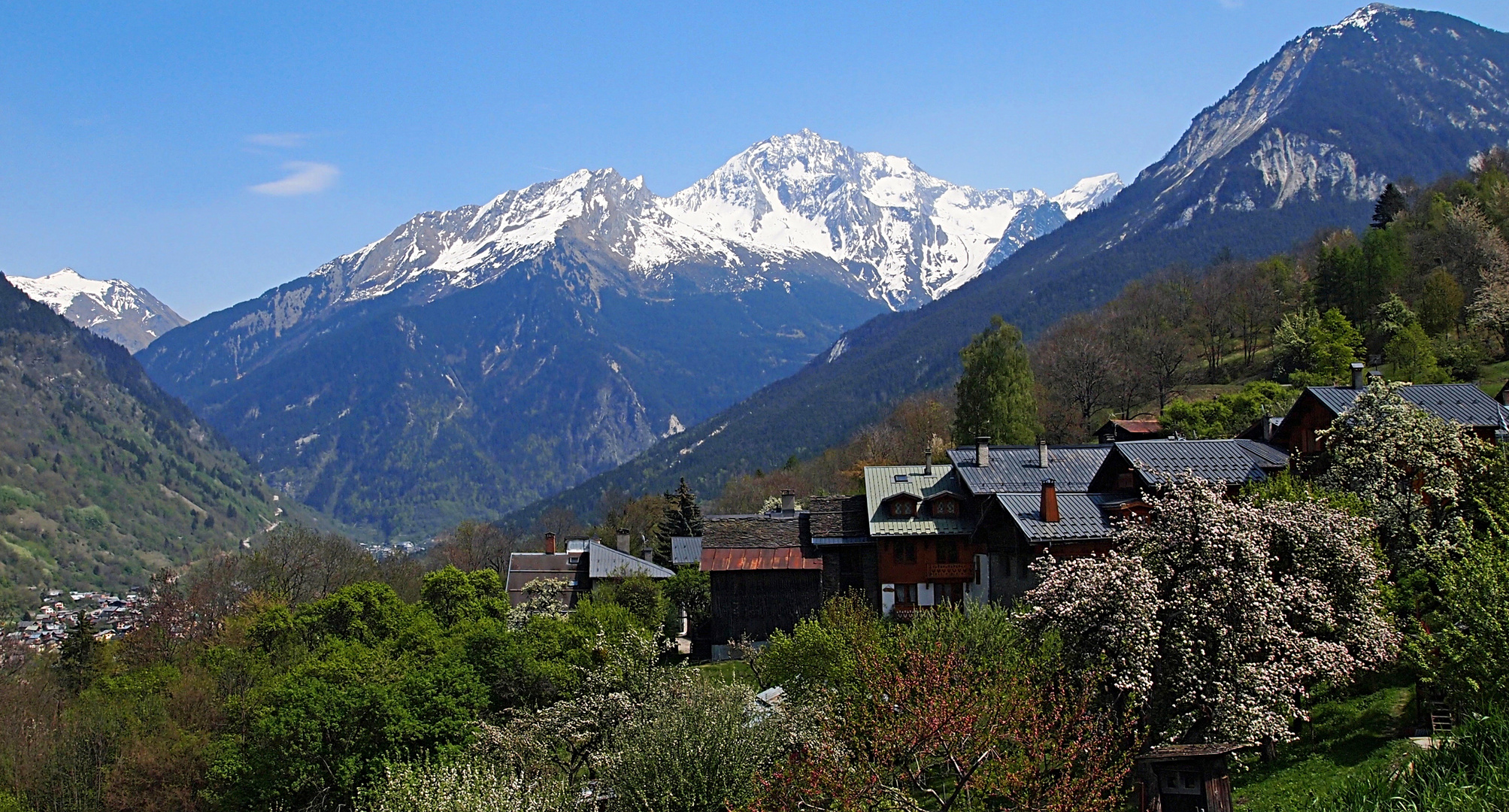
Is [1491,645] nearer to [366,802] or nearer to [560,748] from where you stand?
[560,748]

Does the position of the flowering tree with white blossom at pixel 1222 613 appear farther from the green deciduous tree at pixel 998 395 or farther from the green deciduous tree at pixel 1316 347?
the green deciduous tree at pixel 1316 347

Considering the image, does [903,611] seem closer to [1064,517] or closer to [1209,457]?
[1064,517]

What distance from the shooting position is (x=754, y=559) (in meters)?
67.8

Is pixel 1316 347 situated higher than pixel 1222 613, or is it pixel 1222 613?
pixel 1316 347

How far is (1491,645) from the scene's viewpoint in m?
23.5

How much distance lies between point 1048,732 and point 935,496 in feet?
123

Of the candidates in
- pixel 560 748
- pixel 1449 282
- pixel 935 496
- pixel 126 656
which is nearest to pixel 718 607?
pixel 935 496

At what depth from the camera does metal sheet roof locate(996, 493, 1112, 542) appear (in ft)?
169

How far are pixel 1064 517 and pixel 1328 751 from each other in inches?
902

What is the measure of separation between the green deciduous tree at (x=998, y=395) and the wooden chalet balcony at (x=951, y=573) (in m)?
29.4

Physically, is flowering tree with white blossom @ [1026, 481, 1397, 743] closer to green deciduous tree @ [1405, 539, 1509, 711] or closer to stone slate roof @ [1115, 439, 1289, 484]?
green deciduous tree @ [1405, 539, 1509, 711]

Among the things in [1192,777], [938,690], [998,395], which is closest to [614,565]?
[998,395]

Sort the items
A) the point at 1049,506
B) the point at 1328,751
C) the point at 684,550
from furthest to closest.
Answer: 1. the point at 684,550
2. the point at 1049,506
3. the point at 1328,751

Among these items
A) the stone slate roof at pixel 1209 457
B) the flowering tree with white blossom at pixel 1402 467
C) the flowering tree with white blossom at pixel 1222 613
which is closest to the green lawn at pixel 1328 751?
the flowering tree with white blossom at pixel 1222 613
